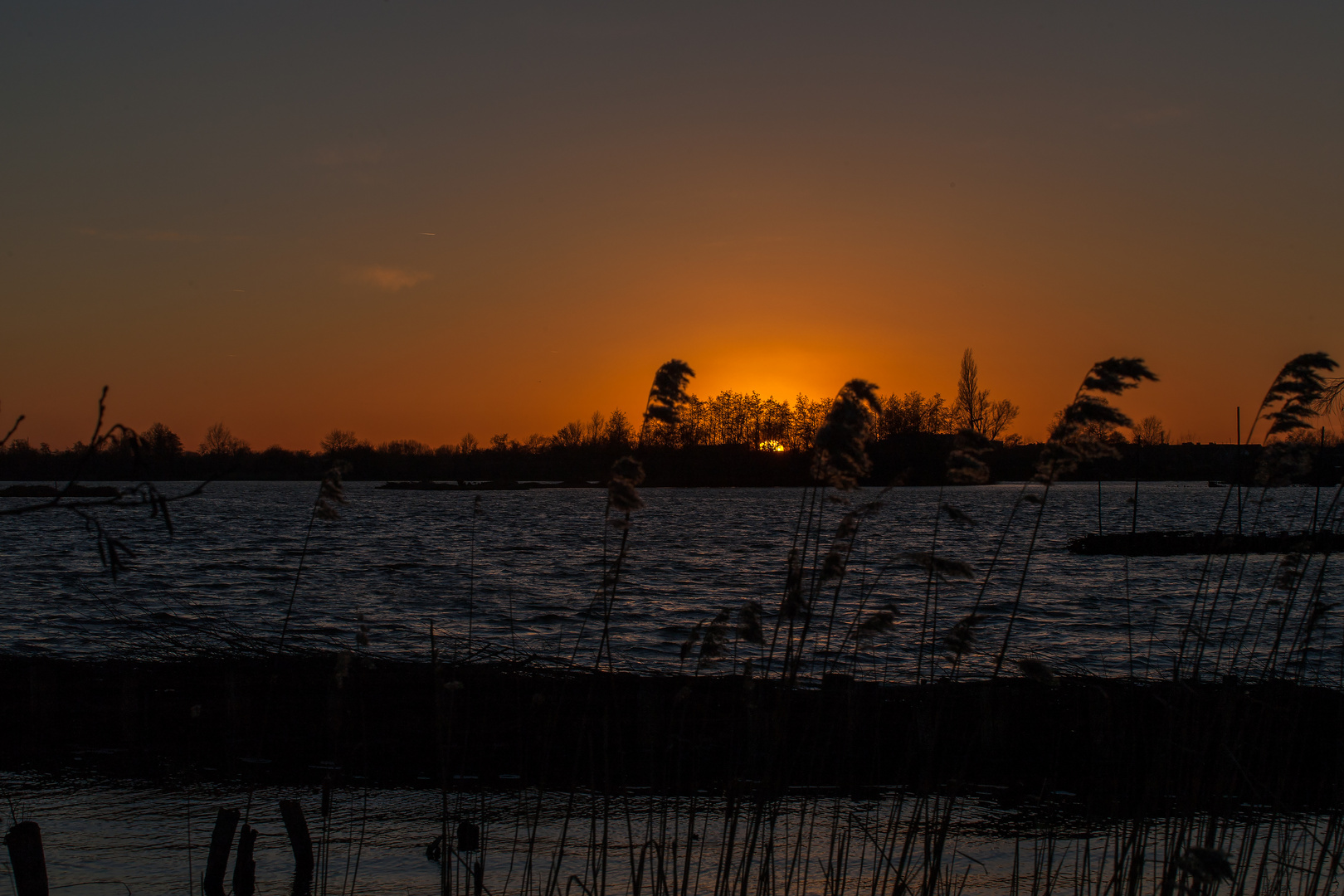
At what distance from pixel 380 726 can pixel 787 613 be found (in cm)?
866

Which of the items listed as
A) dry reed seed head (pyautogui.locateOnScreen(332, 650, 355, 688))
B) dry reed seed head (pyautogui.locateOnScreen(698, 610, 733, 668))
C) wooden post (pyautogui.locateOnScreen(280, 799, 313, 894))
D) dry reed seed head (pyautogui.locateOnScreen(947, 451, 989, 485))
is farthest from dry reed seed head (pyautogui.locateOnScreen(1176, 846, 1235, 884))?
wooden post (pyautogui.locateOnScreen(280, 799, 313, 894))

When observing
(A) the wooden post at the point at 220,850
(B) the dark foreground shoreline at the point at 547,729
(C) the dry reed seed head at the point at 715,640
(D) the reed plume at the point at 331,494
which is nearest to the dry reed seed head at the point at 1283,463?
(C) the dry reed seed head at the point at 715,640

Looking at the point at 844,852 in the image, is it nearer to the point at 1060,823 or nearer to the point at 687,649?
the point at 687,649

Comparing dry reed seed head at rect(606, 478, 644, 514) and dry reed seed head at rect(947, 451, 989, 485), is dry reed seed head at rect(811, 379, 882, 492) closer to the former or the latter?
dry reed seed head at rect(947, 451, 989, 485)

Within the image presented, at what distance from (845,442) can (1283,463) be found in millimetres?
2954

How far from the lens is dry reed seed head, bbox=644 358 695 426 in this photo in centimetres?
404

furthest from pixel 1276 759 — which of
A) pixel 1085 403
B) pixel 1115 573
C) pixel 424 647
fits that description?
pixel 1115 573

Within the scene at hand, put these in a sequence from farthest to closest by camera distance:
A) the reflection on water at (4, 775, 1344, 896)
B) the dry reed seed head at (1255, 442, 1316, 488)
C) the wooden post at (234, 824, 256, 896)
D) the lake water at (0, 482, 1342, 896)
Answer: the lake water at (0, 482, 1342, 896), the reflection on water at (4, 775, 1344, 896), the wooden post at (234, 824, 256, 896), the dry reed seed head at (1255, 442, 1316, 488)

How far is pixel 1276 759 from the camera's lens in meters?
9.20

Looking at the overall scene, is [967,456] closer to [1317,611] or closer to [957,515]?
[957,515]

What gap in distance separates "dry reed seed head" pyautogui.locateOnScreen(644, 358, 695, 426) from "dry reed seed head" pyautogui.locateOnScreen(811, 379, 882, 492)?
64 centimetres

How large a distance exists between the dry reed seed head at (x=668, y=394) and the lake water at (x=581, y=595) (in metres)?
1.24

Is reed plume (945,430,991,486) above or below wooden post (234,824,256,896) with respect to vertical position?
above

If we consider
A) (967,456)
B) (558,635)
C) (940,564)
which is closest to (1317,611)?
(967,456)
